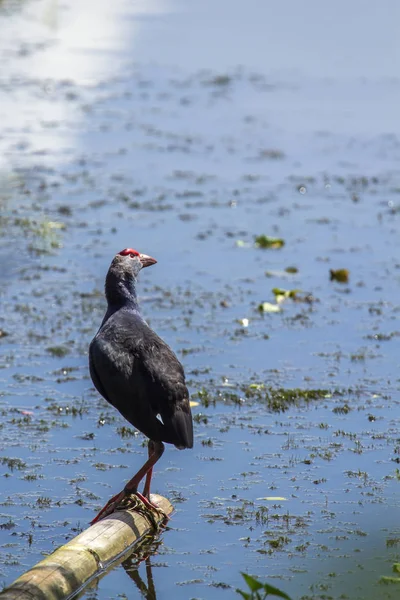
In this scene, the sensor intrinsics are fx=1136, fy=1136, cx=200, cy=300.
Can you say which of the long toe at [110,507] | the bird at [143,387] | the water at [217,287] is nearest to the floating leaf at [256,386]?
the water at [217,287]

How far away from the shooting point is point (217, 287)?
11.5 metres

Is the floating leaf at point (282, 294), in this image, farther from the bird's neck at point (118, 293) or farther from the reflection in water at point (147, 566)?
the reflection in water at point (147, 566)

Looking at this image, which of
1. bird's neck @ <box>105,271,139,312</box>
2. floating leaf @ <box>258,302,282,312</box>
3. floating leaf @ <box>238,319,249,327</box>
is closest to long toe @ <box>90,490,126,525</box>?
bird's neck @ <box>105,271,139,312</box>

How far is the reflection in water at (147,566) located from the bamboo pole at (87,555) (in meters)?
0.05

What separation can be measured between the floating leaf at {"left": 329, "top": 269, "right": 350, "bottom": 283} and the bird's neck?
16.5 feet

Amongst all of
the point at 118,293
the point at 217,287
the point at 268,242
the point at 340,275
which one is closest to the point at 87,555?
the point at 118,293

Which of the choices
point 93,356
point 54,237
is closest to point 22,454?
point 93,356

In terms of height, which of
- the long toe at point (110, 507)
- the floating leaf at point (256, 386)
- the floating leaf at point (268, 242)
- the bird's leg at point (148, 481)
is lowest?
the floating leaf at point (268, 242)

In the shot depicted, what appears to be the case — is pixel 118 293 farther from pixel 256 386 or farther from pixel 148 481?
pixel 256 386

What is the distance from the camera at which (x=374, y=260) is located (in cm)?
1259

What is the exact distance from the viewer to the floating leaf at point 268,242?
1298 centimetres

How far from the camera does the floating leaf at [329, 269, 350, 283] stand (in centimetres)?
1185

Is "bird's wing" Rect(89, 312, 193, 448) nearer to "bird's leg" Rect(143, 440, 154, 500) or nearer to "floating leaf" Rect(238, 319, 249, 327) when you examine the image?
"bird's leg" Rect(143, 440, 154, 500)

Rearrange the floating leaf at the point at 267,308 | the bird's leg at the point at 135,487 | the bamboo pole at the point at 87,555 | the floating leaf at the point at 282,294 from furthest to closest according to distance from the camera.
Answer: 1. the floating leaf at the point at 282,294
2. the floating leaf at the point at 267,308
3. the bird's leg at the point at 135,487
4. the bamboo pole at the point at 87,555
